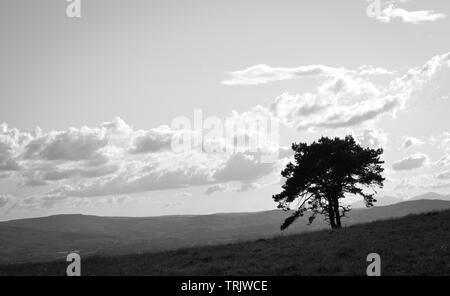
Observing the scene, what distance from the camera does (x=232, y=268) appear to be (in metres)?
24.3

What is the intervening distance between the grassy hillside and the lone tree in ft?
42.0

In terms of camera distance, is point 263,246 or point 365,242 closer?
point 365,242

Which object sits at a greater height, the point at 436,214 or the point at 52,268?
the point at 436,214

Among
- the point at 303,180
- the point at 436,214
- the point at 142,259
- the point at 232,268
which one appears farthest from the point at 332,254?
the point at 303,180

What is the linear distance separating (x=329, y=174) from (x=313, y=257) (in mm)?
23630

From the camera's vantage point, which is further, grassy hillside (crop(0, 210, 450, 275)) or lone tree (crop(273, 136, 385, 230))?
lone tree (crop(273, 136, 385, 230))

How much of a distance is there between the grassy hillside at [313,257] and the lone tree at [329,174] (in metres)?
12.8

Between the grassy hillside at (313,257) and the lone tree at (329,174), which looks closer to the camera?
the grassy hillside at (313,257)

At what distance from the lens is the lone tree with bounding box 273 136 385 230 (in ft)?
156

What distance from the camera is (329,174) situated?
47688 mm

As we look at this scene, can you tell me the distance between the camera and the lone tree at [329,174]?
156 ft

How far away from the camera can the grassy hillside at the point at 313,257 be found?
21.9 meters
